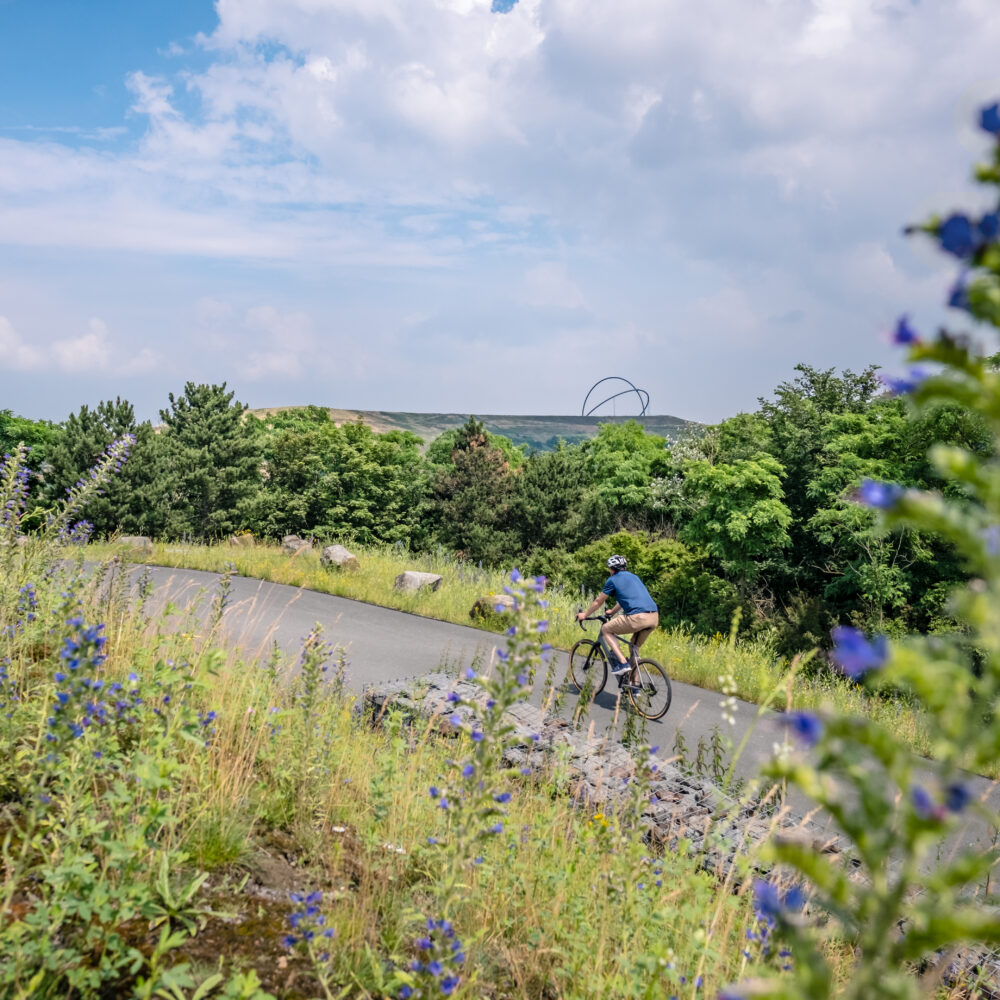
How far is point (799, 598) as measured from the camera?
24.0 m

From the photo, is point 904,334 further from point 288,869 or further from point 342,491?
point 342,491

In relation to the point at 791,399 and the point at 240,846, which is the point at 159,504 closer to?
the point at 791,399

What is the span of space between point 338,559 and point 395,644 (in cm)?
783

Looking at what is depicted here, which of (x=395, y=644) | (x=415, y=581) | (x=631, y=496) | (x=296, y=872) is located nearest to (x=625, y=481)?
(x=631, y=496)

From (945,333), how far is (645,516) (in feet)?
113

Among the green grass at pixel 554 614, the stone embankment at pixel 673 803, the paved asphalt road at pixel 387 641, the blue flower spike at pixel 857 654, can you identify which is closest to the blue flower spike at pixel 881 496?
the blue flower spike at pixel 857 654

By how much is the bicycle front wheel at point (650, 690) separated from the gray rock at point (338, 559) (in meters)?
12.0

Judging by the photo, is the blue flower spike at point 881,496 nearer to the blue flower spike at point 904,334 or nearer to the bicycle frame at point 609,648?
the blue flower spike at point 904,334

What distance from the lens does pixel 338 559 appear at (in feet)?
66.9

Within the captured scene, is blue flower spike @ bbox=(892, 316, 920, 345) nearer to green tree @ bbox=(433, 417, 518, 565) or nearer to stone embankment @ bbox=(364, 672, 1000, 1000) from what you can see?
stone embankment @ bbox=(364, 672, 1000, 1000)

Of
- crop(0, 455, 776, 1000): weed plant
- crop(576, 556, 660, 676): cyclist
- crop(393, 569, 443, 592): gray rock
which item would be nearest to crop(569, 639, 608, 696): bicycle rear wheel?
crop(576, 556, 660, 676): cyclist

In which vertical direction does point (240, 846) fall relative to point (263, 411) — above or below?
below

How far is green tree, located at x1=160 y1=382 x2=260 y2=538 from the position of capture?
113ft

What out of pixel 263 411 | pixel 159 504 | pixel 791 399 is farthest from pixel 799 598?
pixel 263 411
